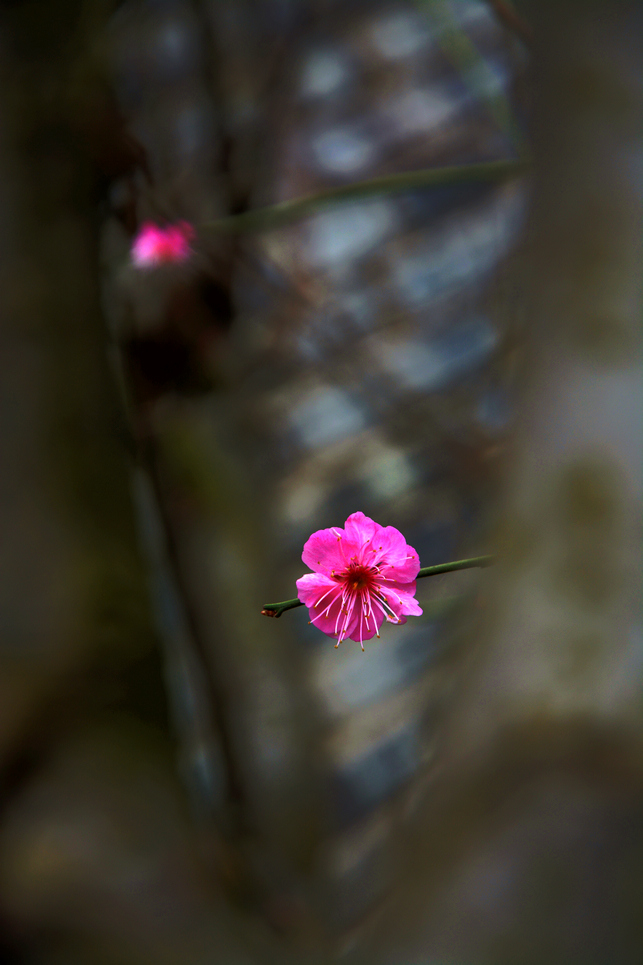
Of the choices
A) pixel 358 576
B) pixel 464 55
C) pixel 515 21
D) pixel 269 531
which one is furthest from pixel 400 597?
pixel 464 55

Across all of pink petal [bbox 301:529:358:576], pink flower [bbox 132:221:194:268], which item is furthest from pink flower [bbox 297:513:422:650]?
pink flower [bbox 132:221:194:268]

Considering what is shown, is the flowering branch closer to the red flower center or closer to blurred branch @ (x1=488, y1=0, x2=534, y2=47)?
the red flower center

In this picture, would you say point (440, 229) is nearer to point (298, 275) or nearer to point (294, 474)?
point (298, 275)

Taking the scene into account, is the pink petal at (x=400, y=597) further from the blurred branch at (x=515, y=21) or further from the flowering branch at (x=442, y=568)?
the blurred branch at (x=515, y=21)

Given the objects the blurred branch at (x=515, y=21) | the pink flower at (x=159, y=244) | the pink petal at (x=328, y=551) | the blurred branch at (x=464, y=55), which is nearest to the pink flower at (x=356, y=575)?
the pink petal at (x=328, y=551)

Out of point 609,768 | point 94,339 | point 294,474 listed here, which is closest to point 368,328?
point 294,474
